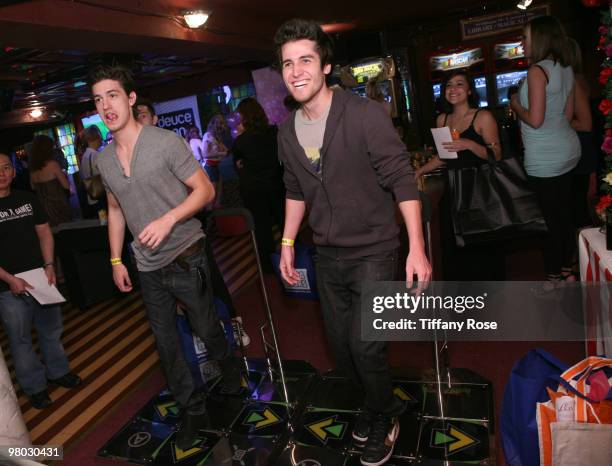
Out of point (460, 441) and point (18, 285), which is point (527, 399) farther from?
point (18, 285)

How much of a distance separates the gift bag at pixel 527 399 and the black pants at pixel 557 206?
135 centimetres

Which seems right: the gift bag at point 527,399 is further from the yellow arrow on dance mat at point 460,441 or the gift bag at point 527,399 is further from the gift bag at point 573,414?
the yellow arrow on dance mat at point 460,441

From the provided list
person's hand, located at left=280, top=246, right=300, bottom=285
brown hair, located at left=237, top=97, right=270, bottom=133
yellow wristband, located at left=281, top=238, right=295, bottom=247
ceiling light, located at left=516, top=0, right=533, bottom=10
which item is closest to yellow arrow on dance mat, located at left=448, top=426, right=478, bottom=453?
person's hand, located at left=280, top=246, right=300, bottom=285

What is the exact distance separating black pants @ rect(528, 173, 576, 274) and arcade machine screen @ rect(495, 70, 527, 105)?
693 centimetres

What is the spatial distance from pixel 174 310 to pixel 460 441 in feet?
4.86

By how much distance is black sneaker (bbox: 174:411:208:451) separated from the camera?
2.63 m

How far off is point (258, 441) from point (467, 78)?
239 cm

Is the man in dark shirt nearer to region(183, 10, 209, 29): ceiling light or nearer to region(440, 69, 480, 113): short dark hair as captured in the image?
region(440, 69, 480, 113): short dark hair

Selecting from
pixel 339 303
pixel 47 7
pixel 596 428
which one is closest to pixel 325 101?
pixel 339 303

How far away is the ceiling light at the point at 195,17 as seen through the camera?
5.68m

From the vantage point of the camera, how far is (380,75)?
9.68 m

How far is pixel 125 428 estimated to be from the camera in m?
2.88

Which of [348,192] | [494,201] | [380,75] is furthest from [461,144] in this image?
[380,75]

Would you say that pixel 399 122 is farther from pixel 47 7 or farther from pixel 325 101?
pixel 325 101
